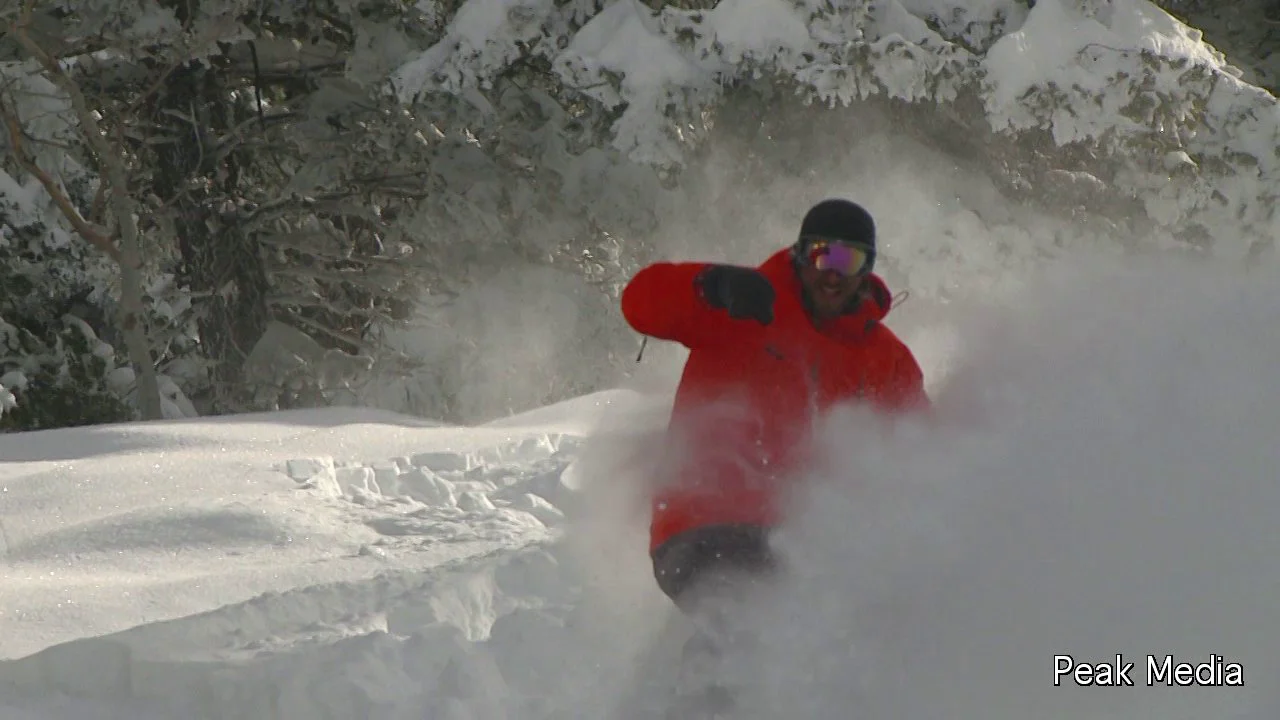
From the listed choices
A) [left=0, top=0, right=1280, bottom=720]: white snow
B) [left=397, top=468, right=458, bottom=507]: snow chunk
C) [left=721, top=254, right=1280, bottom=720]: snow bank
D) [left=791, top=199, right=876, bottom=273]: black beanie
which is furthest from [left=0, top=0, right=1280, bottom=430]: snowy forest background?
[left=721, top=254, right=1280, bottom=720]: snow bank

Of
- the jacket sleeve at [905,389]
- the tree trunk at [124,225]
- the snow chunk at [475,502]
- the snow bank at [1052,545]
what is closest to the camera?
the snow bank at [1052,545]

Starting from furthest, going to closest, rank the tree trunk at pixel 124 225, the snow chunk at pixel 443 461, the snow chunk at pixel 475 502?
1. the tree trunk at pixel 124 225
2. the snow chunk at pixel 443 461
3. the snow chunk at pixel 475 502

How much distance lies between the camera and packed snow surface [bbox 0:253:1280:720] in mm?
3418

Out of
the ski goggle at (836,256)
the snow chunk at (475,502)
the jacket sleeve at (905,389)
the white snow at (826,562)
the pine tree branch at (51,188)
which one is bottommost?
the snow chunk at (475,502)

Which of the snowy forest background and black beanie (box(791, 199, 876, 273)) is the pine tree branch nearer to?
the snowy forest background

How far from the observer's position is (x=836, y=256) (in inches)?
163

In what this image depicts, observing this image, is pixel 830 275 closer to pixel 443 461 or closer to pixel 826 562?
pixel 826 562

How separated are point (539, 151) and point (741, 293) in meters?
6.68

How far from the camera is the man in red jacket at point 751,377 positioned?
382cm

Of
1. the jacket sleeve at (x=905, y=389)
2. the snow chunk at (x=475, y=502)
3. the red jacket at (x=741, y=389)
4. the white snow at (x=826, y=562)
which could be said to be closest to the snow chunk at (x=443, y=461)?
the snow chunk at (x=475, y=502)

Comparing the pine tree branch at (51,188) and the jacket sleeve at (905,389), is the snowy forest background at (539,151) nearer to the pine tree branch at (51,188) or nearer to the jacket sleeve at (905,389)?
the pine tree branch at (51,188)

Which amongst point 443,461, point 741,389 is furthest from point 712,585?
point 443,461

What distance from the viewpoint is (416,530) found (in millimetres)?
5781

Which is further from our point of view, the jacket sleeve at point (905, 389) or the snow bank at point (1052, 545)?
the jacket sleeve at point (905, 389)
